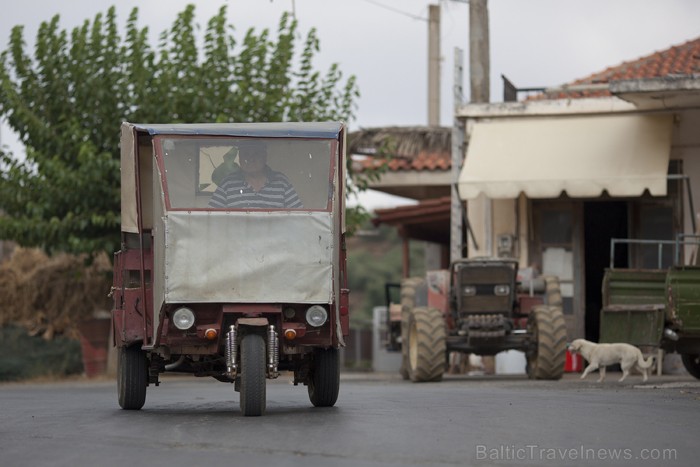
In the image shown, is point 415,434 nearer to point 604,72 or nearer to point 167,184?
point 167,184

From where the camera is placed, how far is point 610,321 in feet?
62.9

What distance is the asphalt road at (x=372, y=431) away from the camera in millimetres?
8898

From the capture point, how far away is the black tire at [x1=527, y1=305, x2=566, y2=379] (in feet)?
64.0

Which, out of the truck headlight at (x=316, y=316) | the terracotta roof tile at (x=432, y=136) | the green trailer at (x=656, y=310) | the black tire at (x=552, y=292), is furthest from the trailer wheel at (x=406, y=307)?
the truck headlight at (x=316, y=316)

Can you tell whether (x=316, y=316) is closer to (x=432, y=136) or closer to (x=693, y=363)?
(x=693, y=363)

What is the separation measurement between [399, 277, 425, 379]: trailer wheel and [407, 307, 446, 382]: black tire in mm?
899

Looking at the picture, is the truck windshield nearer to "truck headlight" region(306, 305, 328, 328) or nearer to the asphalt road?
"truck headlight" region(306, 305, 328, 328)

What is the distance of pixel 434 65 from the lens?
4191 centimetres

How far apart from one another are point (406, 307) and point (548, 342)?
9.97 feet

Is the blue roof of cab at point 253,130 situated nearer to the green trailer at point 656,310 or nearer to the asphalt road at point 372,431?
the asphalt road at point 372,431

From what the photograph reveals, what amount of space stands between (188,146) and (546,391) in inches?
218

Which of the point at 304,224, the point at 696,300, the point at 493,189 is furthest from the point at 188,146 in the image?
the point at 493,189

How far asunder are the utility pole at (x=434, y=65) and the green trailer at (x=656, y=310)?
20923mm

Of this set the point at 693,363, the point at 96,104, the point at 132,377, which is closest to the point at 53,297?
the point at 96,104
